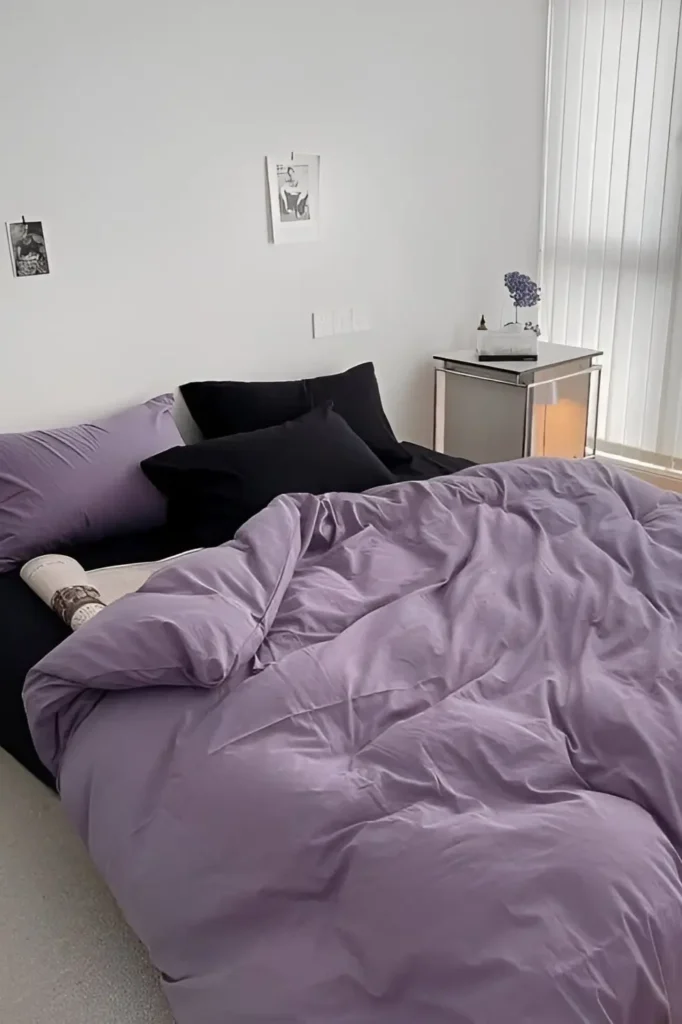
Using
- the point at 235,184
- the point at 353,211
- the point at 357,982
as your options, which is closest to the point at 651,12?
the point at 353,211

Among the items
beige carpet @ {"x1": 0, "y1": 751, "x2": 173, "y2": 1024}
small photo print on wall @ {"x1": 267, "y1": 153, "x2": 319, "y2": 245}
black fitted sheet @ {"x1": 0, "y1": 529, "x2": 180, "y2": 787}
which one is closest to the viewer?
beige carpet @ {"x1": 0, "y1": 751, "x2": 173, "y2": 1024}

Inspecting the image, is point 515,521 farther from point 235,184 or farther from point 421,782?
point 235,184

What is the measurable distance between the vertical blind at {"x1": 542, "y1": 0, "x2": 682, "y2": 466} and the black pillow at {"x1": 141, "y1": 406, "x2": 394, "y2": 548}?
5.05 feet

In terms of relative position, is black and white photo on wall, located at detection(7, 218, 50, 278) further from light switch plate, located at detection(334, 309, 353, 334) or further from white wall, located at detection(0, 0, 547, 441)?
light switch plate, located at detection(334, 309, 353, 334)

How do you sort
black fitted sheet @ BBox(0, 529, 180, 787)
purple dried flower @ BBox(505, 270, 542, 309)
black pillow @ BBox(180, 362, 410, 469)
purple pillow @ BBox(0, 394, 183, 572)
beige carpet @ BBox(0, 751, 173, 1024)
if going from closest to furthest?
beige carpet @ BBox(0, 751, 173, 1024) → black fitted sheet @ BBox(0, 529, 180, 787) → purple pillow @ BBox(0, 394, 183, 572) → black pillow @ BBox(180, 362, 410, 469) → purple dried flower @ BBox(505, 270, 542, 309)

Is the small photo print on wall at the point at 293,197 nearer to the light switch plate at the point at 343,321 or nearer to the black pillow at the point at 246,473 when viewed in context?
the light switch plate at the point at 343,321

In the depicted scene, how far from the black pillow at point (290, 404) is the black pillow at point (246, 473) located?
197mm

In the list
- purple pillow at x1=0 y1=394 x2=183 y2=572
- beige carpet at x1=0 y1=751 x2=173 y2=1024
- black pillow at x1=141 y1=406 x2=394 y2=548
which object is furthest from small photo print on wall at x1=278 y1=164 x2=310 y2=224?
beige carpet at x1=0 y1=751 x2=173 y2=1024

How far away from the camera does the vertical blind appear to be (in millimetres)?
3566

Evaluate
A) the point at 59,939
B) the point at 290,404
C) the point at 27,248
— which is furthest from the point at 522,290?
the point at 59,939

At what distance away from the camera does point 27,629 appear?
2.21m

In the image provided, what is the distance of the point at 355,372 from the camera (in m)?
3.27

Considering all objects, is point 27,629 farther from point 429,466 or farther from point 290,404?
point 429,466

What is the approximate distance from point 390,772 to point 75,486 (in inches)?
54.6
